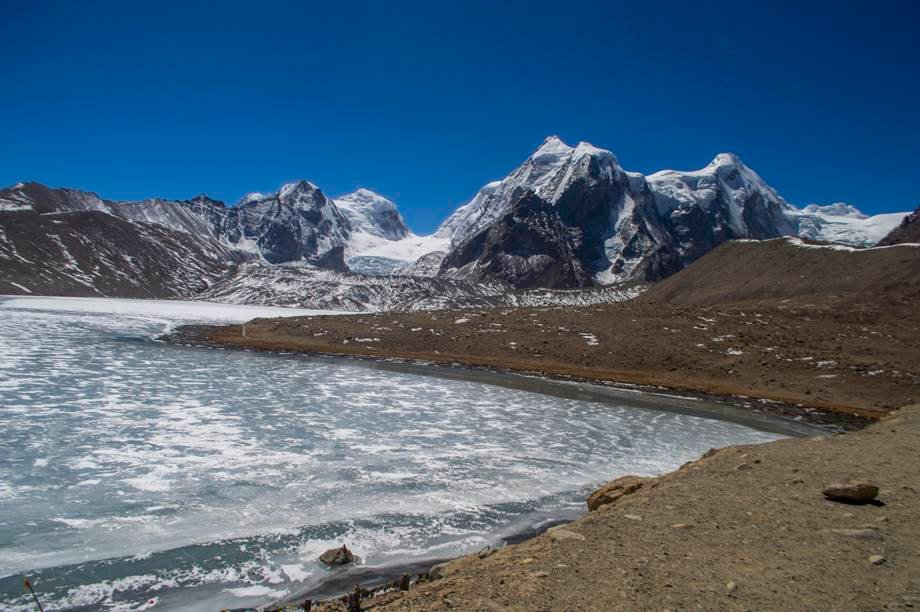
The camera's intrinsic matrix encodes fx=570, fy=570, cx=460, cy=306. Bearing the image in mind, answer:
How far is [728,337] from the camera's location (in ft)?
122

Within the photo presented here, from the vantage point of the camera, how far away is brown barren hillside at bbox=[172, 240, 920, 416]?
98.6ft

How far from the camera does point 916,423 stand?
15.7 m

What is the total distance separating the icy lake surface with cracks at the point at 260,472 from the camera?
26.2 feet

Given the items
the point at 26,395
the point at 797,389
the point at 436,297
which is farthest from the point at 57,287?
the point at 797,389

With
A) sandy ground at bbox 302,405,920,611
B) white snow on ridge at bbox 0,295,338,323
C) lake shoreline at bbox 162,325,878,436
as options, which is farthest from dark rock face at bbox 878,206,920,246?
white snow on ridge at bbox 0,295,338,323

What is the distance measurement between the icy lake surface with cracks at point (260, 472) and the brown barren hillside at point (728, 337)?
33.4ft

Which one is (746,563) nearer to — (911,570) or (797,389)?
(911,570)

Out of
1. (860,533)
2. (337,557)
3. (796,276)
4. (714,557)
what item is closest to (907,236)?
(796,276)

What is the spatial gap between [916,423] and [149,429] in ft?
69.2

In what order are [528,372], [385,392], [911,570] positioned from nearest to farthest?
[911,570], [385,392], [528,372]

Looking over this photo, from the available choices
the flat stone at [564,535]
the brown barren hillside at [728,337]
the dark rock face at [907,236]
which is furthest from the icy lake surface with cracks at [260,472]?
the dark rock face at [907,236]

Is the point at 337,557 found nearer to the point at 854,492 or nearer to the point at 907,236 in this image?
the point at 854,492

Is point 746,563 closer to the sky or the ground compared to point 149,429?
closer to the sky

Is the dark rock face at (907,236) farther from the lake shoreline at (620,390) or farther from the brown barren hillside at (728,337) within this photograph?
the lake shoreline at (620,390)
